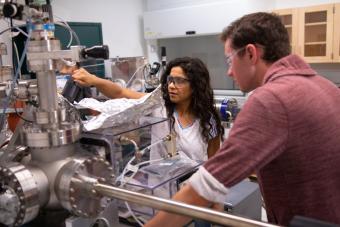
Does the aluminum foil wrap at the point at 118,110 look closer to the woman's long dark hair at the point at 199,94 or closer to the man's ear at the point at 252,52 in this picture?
the man's ear at the point at 252,52

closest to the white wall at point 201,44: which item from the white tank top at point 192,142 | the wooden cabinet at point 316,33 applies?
the wooden cabinet at point 316,33

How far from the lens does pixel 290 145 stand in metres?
0.86

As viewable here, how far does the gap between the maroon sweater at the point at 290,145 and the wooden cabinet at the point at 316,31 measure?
3.01 m

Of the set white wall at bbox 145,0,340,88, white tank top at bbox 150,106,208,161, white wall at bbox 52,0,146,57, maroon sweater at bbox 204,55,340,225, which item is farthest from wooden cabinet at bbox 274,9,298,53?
maroon sweater at bbox 204,55,340,225

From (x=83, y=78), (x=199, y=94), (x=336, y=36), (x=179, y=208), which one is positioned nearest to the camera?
(x=179, y=208)

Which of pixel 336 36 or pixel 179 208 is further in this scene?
pixel 336 36

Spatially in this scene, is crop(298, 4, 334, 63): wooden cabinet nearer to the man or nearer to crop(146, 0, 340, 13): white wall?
crop(146, 0, 340, 13): white wall

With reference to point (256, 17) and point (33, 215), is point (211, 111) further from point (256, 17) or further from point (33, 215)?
point (33, 215)

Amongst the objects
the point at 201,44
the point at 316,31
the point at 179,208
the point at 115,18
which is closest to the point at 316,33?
the point at 316,31

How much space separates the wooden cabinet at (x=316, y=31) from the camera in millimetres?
3705

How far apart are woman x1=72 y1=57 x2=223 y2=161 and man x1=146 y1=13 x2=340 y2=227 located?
2.87ft

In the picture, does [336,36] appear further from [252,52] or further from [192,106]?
[252,52]

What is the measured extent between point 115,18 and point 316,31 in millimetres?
2446

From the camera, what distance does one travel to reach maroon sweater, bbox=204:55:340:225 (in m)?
0.80
